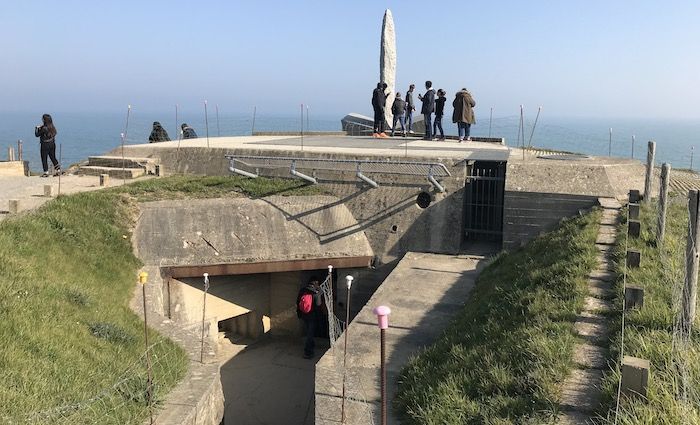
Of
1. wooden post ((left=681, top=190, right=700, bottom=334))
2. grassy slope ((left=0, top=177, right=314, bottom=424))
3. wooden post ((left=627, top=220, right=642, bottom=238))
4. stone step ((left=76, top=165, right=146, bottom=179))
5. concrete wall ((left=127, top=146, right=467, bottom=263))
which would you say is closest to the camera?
wooden post ((left=681, top=190, right=700, bottom=334))

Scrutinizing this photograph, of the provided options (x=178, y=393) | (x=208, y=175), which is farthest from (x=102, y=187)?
(x=178, y=393)

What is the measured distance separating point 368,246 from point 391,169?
1.82 meters

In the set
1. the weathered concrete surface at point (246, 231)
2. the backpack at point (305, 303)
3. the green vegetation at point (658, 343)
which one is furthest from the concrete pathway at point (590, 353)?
the weathered concrete surface at point (246, 231)

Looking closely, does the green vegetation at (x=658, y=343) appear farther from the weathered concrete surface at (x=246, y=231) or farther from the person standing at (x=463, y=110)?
Result: the person standing at (x=463, y=110)

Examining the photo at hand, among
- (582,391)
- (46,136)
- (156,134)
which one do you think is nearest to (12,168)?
(46,136)

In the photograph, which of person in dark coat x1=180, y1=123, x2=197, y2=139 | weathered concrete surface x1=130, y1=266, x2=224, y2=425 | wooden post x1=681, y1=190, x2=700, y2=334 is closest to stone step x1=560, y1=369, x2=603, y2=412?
wooden post x1=681, y1=190, x2=700, y2=334

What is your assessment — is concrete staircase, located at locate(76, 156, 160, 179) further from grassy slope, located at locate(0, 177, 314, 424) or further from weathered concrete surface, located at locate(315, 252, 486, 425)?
weathered concrete surface, located at locate(315, 252, 486, 425)

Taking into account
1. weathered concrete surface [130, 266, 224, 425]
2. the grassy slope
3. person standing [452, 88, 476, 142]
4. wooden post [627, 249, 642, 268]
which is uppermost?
person standing [452, 88, 476, 142]

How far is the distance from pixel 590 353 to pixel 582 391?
0.61 m

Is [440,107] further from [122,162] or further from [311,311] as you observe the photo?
[122,162]

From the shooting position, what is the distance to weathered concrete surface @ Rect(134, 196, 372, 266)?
10.9 m

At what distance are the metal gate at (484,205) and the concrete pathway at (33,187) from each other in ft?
27.0

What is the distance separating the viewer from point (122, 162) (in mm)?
14570

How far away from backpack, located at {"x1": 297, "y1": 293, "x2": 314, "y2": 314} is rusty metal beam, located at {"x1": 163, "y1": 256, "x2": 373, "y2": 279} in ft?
2.77
